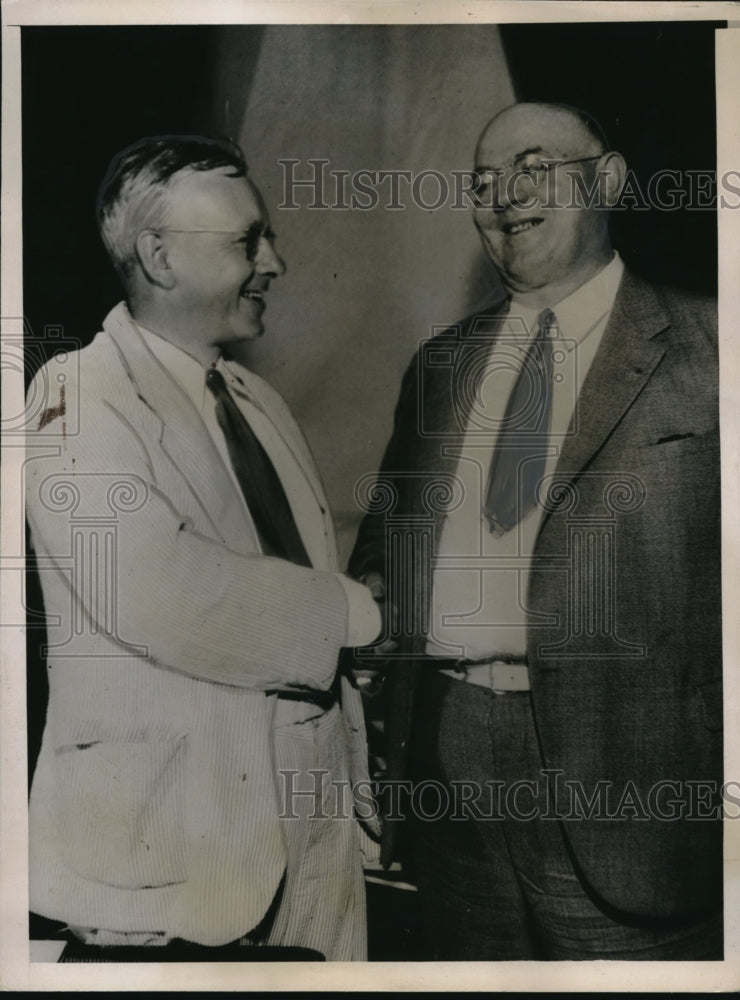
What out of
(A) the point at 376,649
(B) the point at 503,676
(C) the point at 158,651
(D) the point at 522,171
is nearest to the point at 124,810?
(C) the point at 158,651

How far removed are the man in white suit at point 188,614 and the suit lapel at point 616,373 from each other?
57 centimetres

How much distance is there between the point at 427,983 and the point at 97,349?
5.18 ft

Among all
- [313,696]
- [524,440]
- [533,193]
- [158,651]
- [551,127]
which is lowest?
[313,696]

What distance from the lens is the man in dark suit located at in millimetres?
1978

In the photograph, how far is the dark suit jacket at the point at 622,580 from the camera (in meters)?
1.97

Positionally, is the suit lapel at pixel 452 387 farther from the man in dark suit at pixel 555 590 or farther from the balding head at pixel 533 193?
the balding head at pixel 533 193

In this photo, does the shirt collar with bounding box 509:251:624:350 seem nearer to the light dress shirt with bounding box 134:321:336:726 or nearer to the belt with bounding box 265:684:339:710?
the light dress shirt with bounding box 134:321:336:726

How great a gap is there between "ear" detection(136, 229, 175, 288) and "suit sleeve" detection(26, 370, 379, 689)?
0.99 feet

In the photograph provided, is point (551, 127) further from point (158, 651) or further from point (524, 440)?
point (158, 651)

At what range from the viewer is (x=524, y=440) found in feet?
6.59

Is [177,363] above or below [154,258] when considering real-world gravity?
below

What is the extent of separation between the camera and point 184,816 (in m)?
1.98

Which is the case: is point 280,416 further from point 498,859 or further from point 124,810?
point 498,859

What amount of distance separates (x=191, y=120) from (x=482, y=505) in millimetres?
1061
